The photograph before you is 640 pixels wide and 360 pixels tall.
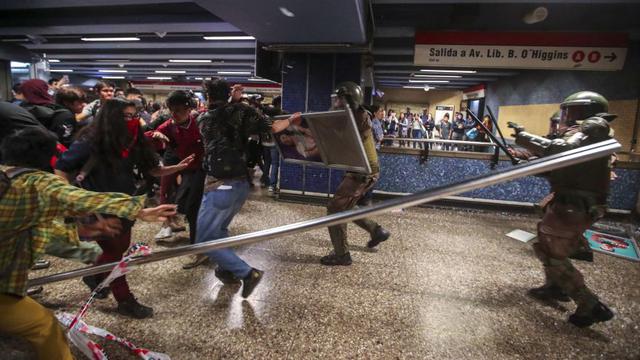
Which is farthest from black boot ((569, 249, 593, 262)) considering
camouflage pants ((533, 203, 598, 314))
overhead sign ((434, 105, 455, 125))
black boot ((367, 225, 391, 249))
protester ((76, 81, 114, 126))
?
overhead sign ((434, 105, 455, 125))

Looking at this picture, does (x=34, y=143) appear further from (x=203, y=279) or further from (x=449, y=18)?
(x=449, y=18)

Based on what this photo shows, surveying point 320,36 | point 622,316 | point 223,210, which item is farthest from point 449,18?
point 223,210

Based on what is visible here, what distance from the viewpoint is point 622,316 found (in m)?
2.56

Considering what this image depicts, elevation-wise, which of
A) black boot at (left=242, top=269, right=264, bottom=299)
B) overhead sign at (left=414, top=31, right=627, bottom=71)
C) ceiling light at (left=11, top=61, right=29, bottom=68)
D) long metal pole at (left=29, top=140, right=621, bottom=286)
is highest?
ceiling light at (left=11, top=61, right=29, bottom=68)

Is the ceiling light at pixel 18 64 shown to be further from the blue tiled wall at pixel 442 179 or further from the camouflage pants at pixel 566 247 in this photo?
the camouflage pants at pixel 566 247

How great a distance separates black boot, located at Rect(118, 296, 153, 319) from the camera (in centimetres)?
222

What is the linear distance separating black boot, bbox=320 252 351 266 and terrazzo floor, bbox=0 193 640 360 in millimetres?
73

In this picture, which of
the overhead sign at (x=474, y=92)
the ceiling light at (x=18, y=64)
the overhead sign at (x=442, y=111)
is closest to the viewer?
the ceiling light at (x=18, y=64)

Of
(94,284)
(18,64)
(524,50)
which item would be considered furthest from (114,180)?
(18,64)

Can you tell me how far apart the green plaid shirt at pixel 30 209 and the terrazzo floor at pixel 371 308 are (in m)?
0.86

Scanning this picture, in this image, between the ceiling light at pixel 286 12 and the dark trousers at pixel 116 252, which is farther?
the ceiling light at pixel 286 12

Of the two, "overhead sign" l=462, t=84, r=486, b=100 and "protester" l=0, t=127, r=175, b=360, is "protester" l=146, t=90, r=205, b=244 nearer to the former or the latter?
"protester" l=0, t=127, r=175, b=360

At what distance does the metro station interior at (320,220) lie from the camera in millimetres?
1487

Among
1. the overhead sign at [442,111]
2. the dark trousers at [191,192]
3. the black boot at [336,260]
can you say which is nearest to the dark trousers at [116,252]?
the dark trousers at [191,192]
